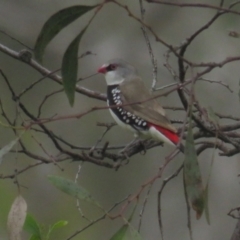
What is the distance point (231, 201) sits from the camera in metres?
5.96

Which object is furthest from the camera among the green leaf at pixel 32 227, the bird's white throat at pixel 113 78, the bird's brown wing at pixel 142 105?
the bird's white throat at pixel 113 78

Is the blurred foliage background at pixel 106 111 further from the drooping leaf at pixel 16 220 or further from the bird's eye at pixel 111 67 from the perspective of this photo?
the drooping leaf at pixel 16 220

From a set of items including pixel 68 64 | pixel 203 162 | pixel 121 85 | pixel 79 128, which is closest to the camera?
pixel 68 64

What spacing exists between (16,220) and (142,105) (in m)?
0.97

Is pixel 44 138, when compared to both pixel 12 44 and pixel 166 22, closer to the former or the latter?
pixel 12 44

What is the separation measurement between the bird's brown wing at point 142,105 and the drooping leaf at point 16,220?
0.73 meters

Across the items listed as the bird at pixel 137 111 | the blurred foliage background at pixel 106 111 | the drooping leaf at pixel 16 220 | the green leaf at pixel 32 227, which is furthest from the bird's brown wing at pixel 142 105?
the blurred foliage background at pixel 106 111

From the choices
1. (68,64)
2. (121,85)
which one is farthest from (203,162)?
(68,64)

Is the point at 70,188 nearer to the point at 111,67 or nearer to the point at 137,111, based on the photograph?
the point at 137,111

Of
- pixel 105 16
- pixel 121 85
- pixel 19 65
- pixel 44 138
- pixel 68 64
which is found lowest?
pixel 68 64

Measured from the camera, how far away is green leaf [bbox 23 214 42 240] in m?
1.94

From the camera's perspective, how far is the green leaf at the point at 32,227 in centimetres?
194

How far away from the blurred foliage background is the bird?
2817 millimetres

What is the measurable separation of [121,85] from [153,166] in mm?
3030
